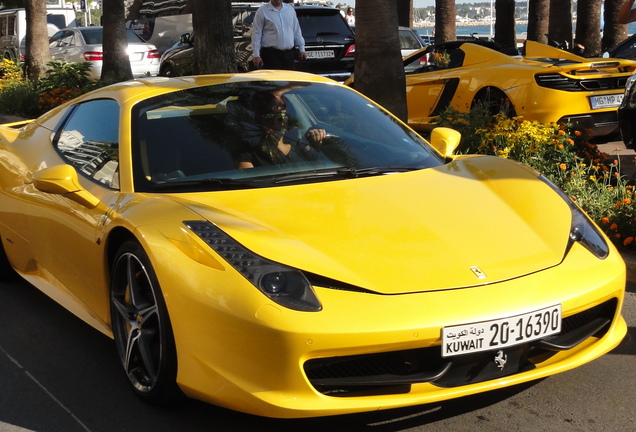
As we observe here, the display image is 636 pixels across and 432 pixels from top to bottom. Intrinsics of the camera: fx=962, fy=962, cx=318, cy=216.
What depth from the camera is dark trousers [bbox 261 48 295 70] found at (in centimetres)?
1232

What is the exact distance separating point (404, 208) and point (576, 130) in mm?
4554

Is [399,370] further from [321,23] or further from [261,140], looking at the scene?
[321,23]

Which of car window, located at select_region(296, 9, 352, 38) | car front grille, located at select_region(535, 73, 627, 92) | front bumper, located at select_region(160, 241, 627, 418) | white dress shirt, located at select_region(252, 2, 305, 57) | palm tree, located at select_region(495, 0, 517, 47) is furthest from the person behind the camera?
palm tree, located at select_region(495, 0, 517, 47)

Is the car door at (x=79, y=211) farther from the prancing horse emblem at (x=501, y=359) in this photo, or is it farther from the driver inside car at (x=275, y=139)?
the prancing horse emblem at (x=501, y=359)

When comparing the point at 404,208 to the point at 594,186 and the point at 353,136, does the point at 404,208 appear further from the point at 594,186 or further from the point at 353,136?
the point at 594,186

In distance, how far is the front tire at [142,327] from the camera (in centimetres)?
365

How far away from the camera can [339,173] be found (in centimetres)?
446

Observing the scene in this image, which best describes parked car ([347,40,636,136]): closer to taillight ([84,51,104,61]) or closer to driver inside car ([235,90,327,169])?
driver inside car ([235,90,327,169])

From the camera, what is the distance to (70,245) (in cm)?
458

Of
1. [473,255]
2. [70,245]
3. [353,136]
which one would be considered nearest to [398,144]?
[353,136]

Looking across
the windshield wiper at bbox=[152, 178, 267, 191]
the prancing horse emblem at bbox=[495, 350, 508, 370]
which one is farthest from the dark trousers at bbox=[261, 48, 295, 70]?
the prancing horse emblem at bbox=[495, 350, 508, 370]

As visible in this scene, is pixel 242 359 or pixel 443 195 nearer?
pixel 242 359

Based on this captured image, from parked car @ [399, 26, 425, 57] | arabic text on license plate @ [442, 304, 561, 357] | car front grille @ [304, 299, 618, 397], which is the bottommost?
car front grille @ [304, 299, 618, 397]

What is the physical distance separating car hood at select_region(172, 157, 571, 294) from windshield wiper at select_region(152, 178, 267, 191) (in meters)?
0.08
